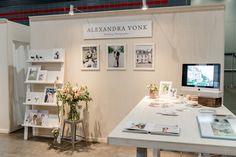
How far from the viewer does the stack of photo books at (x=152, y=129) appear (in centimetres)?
168

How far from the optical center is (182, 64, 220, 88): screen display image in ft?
9.39

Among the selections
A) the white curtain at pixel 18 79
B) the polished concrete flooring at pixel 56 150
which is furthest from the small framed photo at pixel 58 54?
the polished concrete flooring at pixel 56 150

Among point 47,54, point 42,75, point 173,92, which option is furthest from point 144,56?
point 42,75

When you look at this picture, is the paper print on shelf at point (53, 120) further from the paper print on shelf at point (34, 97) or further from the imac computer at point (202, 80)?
the imac computer at point (202, 80)

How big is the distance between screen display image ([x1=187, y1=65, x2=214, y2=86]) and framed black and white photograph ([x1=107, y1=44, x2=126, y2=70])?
4.64 ft

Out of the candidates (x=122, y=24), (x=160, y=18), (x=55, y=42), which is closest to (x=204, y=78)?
(x=160, y=18)

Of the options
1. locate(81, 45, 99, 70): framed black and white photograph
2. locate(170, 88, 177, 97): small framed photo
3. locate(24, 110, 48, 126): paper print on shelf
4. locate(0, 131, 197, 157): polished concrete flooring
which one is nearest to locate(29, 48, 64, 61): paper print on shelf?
locate(81, 45, 99, 70): framed black and white photograph

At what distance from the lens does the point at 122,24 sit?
13.8ft

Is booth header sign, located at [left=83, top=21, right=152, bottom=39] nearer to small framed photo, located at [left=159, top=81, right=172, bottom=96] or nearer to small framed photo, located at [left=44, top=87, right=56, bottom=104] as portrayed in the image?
small framed photo, located at [left=159, top=81, right=172, bottom=96]

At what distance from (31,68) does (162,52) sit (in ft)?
8.27

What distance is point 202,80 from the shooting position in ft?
9.73

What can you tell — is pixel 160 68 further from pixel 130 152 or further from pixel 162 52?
pixel 130 152

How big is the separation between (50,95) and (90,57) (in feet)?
3.40

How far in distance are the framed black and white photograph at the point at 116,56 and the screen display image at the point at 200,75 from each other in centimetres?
141
